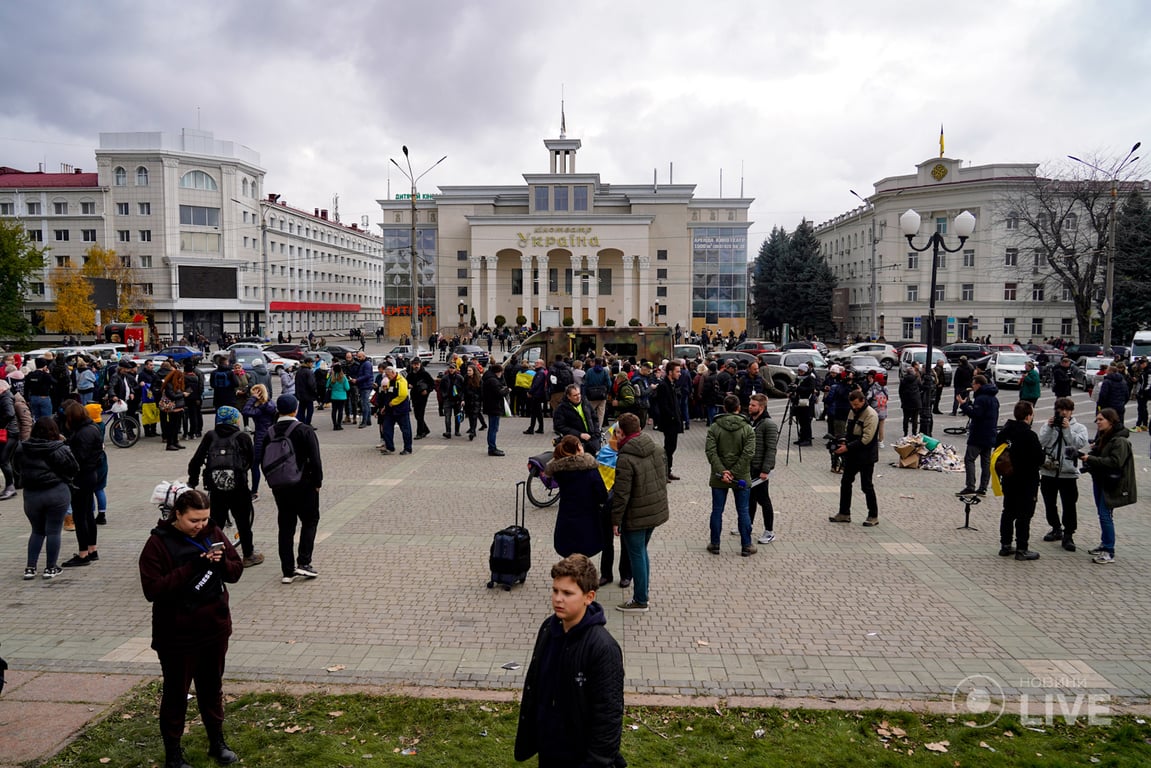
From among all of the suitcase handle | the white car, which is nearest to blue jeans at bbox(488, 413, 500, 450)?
the suitcase handle

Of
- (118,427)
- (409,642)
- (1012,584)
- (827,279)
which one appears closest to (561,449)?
(409,642)

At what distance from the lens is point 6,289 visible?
51.0 meters

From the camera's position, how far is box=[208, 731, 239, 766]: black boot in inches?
188

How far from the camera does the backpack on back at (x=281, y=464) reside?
7805 mm

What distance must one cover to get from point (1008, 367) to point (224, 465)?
34.2 meters

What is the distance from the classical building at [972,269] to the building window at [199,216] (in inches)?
2288

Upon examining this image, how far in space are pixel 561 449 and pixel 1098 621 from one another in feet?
17.5

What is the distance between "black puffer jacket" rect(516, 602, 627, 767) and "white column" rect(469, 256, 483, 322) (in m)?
68.7

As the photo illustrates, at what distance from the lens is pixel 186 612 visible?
465 cm

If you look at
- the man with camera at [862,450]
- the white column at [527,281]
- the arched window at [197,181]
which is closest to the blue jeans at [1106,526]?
the man with camera at [862,450]

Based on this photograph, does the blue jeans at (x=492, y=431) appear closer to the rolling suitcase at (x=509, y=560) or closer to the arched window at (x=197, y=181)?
the rolling suitcase at (x=509, y=560)

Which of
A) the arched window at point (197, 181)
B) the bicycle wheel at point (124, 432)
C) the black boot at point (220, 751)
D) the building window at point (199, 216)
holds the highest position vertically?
the arched window at point (197, 181)

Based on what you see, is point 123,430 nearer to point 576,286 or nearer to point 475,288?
point 576,286

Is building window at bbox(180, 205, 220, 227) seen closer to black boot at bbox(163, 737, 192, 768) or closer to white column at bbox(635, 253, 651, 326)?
white column at bbox(635, 253, 651, 326)
